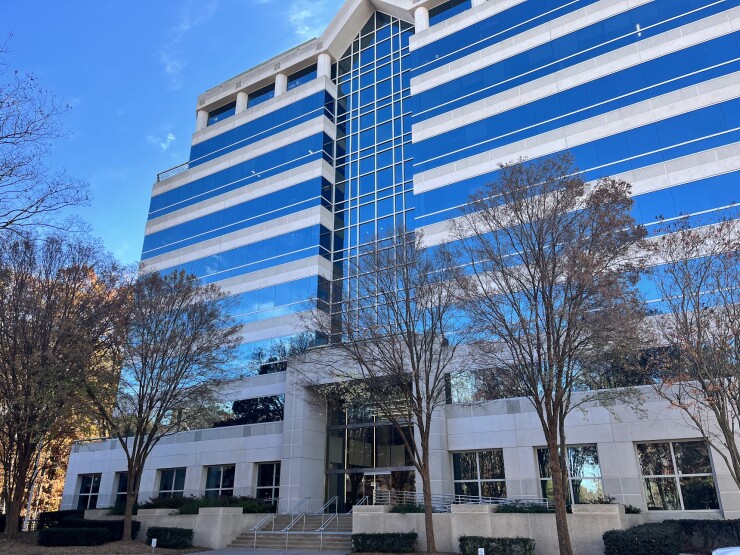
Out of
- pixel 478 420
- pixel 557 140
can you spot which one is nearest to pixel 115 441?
pixel 478 420

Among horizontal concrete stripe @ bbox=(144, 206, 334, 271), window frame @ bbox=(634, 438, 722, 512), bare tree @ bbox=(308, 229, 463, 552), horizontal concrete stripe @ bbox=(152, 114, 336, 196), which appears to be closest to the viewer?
bare tree @ bbox=(308, 229, 463, 552)

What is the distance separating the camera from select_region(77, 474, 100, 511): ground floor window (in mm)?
37406

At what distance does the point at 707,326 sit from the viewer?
16312 mm

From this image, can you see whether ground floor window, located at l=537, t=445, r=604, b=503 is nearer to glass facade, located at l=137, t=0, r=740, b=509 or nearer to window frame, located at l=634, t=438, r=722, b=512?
glass facade, located at l=137, t=0, r=740, b=509

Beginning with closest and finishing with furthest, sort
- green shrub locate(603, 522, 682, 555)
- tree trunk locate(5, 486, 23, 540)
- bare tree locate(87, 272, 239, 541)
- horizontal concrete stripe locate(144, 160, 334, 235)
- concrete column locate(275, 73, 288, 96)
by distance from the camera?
green shrub locate(603, 522, 682, 555)
tree trunk locate(5, 486, 23, 540)
bare tree locate(87, 272, 239, 541)
horizontal concrete stripe locate(144, 160, 334, 235)
concrete column locate(275, 73, 288, 96)

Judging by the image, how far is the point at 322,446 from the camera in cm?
2967

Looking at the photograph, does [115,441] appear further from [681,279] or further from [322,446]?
[681,279]

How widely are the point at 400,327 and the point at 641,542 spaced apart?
30.7 feet

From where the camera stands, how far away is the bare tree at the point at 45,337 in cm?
2044

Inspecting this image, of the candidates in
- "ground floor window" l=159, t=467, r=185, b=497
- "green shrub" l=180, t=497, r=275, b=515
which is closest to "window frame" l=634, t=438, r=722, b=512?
"green shrub" l=180, t=497, r=275, b=515

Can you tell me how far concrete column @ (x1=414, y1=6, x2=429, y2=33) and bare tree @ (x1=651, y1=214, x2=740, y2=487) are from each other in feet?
79.3

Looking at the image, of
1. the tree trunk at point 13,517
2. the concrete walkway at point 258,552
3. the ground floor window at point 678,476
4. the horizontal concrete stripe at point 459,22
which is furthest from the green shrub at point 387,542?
the horizontal concrete stripe at point 459,22

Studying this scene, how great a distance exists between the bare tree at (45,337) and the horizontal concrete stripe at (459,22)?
2433 centimetres

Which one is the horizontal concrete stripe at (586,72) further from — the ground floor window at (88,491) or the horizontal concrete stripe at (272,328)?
the ground floor window at (88,491)
